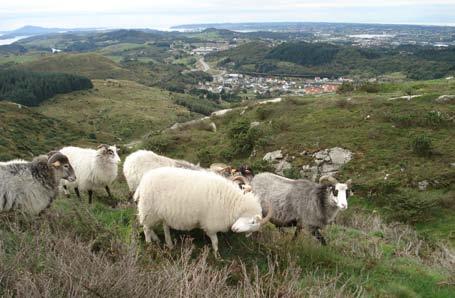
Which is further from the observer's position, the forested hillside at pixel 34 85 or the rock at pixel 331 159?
the forested hillside at pixel 34 85

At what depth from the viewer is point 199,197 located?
8180 mm

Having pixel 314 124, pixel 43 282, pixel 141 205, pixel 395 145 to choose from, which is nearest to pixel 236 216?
pixel 141 205

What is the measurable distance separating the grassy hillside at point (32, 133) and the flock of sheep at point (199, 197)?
167 feet

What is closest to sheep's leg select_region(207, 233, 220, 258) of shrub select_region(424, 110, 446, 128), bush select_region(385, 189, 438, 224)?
bush select_region(385, 189, 438, 224)

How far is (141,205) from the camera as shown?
8492 mm

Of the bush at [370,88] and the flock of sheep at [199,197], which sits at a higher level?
the flock of sheep at [199,197]

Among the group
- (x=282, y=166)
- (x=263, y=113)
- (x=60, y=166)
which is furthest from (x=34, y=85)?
(x=60, y=166)

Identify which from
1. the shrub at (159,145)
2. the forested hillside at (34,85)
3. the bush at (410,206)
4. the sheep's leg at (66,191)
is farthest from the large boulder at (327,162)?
the forested hillside at (34,85)

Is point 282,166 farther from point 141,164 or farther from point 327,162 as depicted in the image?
point 141,164

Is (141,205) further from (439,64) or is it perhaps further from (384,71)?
(384,71)

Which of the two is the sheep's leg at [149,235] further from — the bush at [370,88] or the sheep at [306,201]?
the bush at [370,88]

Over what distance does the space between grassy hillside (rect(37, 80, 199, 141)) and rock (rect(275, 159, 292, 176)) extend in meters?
67.9

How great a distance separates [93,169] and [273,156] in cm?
1748

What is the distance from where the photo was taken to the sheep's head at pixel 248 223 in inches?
316
